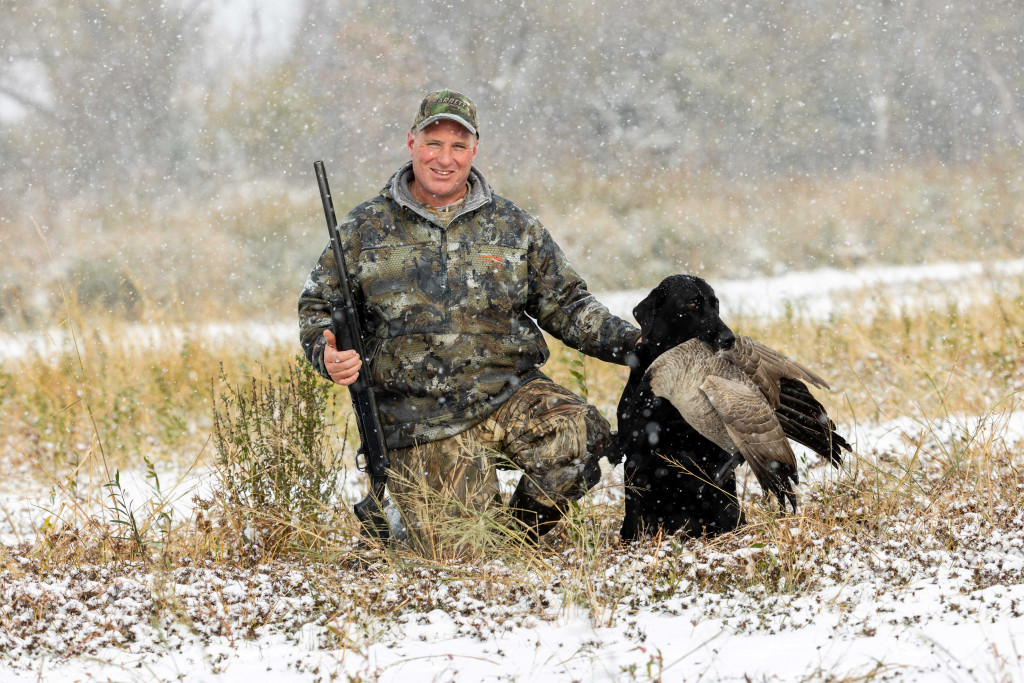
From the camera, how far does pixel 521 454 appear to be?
4.09 m

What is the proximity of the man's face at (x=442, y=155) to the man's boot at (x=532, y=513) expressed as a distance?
4.49ft

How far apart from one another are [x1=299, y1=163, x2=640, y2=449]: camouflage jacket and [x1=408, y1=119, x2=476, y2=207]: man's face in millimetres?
121

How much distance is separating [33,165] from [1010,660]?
2448 centimetres

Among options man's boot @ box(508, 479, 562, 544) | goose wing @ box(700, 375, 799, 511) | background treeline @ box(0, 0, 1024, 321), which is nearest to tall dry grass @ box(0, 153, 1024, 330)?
background treeline @ box(0, 0, 1024, 321)

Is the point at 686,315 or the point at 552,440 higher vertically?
the point at 686,315

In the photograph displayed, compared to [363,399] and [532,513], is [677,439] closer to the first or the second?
[532,513]

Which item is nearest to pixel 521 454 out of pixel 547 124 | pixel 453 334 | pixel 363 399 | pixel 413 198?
pixel 453 334

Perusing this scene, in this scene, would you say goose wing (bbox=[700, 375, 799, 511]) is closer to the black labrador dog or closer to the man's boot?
the black labrador dog

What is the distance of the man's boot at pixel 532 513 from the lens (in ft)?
13.3

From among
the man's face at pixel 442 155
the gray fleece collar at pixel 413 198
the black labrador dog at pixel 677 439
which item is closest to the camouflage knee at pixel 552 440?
the black labrador dog at pixel 677 439

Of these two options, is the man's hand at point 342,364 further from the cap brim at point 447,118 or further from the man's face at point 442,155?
the cap brim at point 447,118

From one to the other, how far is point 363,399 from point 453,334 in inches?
19.3

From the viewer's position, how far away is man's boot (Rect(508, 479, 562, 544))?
13.3 ft

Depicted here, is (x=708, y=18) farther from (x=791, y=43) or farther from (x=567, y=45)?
(x=567, y=45)
